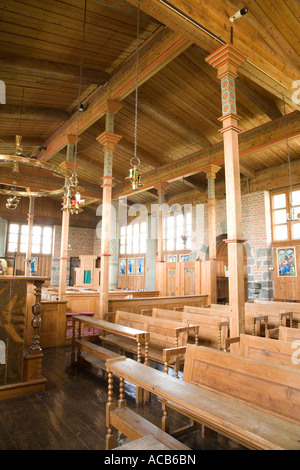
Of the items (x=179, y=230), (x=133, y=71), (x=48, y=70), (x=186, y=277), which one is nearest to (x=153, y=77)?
(x=133, y=71)

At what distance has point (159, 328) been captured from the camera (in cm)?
439

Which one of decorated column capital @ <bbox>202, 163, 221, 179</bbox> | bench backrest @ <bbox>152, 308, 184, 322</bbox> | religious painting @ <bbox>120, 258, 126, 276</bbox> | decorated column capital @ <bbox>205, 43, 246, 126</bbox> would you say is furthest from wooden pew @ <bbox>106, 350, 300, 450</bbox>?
religious painting @ <bbox>120, 258, 126, 276</bbox>

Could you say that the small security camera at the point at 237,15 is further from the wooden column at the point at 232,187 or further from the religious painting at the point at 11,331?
the religious painting at the point at 11,331

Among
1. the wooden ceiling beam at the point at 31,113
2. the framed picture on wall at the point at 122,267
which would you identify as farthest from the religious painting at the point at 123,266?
the wooden ceiling beam at the point at 31,113

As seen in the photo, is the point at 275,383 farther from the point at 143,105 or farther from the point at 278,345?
the point at 143,105

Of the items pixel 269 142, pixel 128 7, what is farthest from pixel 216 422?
pixel 269 142

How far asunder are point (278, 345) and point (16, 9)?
595 centimetres

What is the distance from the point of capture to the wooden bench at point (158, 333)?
3.93 metres

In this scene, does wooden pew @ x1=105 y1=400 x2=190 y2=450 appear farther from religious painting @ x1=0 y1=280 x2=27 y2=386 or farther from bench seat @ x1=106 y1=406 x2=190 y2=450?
religious painting @ x1=0 y1=280 x2=27 y2=386

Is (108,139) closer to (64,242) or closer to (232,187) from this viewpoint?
(64,242)

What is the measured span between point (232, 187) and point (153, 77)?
14.6 feet

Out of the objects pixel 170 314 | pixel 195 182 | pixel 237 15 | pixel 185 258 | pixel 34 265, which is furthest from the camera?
pixel 34 265

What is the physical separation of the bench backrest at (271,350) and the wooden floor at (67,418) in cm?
78

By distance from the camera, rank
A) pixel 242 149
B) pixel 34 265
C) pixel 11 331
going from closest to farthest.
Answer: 1. pixel 11 331
2. pixel 242 149
3. pixel 34 265
